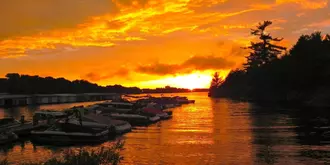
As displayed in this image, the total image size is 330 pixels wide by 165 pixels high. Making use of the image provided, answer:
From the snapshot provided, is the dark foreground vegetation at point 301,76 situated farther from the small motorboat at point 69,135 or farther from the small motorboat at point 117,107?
the small motorboat at point 69,135

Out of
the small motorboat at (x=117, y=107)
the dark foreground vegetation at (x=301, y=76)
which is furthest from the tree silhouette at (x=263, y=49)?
the small motorboat at (x=117, y=107)

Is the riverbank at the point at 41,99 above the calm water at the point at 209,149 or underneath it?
above

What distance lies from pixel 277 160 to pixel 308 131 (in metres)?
19.3

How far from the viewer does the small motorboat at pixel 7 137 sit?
4174cm

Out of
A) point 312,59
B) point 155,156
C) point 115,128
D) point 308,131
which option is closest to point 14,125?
point 115,128

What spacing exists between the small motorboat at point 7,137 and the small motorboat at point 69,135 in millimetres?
1955

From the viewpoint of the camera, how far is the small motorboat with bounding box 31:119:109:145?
42281 mm

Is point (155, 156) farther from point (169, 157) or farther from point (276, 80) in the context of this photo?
point (276, 80)

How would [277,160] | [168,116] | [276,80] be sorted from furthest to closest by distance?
1. [276,80]
2. [168,116]
3. [277,160]

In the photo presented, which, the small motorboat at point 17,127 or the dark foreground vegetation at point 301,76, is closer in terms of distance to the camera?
the small motorboat at point 17,127

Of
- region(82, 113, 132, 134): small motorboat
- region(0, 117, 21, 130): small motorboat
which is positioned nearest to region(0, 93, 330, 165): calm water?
region(82, 113, 132, 134): small motorboat

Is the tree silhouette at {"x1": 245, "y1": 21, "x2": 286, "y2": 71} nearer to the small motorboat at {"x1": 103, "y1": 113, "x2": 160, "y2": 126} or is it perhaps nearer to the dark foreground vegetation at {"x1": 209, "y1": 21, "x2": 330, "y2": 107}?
the dark foreground vegetation at {"x1": 209, "y1": 21, "x2": 330, "y2": 107}

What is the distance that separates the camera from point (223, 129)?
177ft

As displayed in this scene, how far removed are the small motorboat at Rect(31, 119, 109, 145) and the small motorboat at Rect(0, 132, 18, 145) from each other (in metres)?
1.96
